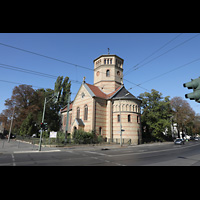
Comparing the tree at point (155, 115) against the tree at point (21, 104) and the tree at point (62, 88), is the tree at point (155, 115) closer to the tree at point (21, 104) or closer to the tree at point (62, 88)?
the tree at point (62, 88)

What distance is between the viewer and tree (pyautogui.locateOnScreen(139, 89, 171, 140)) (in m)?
37.2

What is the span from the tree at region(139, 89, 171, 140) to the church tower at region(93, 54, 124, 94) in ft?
36.3

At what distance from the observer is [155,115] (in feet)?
125

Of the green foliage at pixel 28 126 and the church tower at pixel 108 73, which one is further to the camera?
the church tower at pixel 108 73

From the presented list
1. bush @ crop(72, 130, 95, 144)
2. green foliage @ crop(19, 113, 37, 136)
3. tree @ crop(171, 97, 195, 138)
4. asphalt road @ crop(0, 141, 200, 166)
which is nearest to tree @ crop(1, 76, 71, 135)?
green foliage @ crop(19, 113, 37, 136)

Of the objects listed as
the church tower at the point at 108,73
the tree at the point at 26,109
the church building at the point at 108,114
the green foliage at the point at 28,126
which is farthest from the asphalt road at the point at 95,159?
the tree at the point at 26,109

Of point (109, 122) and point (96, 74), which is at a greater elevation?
point (96, 74)

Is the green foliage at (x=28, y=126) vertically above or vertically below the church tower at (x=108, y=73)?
below

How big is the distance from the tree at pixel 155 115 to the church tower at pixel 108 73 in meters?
11.1

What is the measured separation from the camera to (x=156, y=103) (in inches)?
1565

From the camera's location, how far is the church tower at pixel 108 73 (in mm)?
36531
